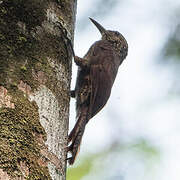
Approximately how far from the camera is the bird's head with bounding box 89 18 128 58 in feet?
18.1

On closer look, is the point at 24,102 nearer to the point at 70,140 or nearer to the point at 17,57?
the point at 17,57

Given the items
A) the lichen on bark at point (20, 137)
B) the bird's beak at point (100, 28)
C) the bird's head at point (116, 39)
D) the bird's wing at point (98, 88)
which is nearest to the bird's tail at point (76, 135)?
the bird's wing at point (98, 88)

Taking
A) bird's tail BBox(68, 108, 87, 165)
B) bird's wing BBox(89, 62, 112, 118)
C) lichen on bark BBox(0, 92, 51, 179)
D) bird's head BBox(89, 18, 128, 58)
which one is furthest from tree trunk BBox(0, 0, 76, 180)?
bird's head BBox(89, 18, 128, 58)

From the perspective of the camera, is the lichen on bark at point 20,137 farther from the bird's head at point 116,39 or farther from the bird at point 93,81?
the bird's head at point 116,39

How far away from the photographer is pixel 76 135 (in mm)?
3369

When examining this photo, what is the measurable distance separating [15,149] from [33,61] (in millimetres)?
523

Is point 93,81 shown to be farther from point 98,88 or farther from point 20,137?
point 20,137

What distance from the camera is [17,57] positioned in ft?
6.34

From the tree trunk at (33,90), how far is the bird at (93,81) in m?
1.24

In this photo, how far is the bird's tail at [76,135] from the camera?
9.59ft

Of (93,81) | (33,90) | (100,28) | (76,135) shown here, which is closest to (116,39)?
(100,28)

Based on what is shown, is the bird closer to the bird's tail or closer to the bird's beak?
the bird's tail

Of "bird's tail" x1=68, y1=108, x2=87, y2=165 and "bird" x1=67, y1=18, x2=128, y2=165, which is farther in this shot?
"bird" x1=67, y1=18, x2=128, y2=165

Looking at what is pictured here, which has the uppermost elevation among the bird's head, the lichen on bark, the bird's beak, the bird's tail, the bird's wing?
the bird's beak
